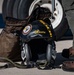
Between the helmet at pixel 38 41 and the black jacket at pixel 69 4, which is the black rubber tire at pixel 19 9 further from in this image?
the black jacket at pixel 69 4

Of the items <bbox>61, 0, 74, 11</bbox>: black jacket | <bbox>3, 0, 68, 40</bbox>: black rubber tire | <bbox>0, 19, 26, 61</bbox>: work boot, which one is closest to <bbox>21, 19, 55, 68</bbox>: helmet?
<bbox>0, 19, 26, 61</bbox>: work boot

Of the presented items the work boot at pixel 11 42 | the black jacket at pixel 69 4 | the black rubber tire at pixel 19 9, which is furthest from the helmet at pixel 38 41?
the black rubber tire at pixel 19 9

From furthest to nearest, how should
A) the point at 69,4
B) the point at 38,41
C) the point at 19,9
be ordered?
the point at 19,9 → the point at 38,41 → the point at 69,4

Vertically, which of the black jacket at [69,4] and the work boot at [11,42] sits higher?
the black jacket at [69,4]

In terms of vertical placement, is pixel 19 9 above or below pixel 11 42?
above

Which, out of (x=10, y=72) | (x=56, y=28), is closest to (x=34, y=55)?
(x=10, y=72)

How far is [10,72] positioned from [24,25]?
61cm

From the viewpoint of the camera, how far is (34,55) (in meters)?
4.48

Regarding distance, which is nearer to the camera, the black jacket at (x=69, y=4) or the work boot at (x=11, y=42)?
the black jacket at (x=69, y=4)

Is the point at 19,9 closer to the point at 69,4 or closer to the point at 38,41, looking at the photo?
the point at 38,41

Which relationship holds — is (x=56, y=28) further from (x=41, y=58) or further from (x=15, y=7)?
(x=41, y=58)

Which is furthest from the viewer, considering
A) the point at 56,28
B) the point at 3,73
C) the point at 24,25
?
the point at 56,28

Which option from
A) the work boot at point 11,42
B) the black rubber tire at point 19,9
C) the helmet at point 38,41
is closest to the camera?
the helmet at point 38,41

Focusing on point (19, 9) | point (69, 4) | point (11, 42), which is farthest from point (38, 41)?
point (19, 9)
